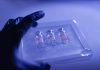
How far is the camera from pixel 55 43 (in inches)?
27.0

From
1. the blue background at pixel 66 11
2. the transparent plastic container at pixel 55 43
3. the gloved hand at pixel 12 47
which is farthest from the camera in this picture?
the blue background at pixel 66 11

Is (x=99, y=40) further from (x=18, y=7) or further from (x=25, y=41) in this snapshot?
(x=18, y=7)

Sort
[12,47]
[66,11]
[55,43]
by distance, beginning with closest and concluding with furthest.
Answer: [12,47], [55,43], [66,11]

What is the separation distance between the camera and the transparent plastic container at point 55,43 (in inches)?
25.0

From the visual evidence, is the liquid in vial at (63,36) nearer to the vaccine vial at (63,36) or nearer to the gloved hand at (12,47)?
the vaccine vial at (63,36)

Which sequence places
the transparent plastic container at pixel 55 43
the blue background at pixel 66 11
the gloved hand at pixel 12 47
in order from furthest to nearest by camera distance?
the blue background at pixel 66 11
the transparent plastic container at pixel 55 43
the gloved hand at pixel 12 47

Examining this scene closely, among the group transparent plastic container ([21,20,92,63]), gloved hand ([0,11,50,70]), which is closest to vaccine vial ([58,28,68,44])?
transparent plastic container ([21,20,92,63])

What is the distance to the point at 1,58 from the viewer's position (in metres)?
0.48

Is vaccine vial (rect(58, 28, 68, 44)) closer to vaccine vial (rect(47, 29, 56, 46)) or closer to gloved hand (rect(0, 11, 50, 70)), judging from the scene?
vaccine vial (rect(47, 29, 56, 46))

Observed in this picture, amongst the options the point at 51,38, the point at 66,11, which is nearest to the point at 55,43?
the point at 51,38

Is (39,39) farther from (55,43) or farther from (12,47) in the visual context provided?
(12,47)

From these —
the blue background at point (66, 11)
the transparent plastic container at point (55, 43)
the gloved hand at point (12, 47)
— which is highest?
the blue background at point (66, 11)

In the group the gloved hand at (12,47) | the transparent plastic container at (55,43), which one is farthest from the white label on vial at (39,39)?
the gloved hand at (12,47)

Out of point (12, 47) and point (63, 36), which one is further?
point (63, 36)
